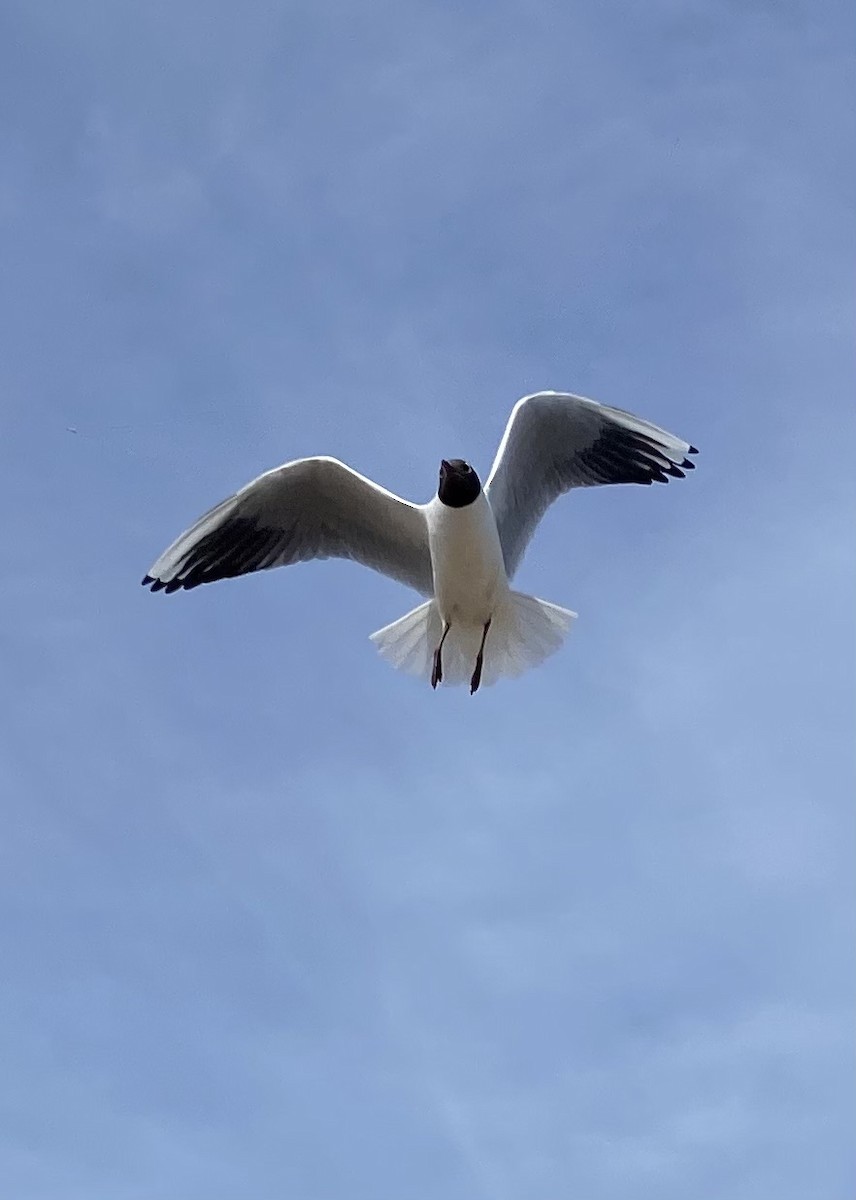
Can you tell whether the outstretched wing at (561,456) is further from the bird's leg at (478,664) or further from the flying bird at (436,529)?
the bird's leg at (478,664)

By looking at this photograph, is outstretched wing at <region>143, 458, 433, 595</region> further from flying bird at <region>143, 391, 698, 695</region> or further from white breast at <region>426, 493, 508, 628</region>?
white breast at <region>426, 493, 508, 628</region>

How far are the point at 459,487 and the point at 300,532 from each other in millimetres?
1214

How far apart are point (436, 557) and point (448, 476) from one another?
41 cm

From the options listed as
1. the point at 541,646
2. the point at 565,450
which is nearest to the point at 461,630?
the point at 541,646

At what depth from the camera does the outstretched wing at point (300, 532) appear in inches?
349

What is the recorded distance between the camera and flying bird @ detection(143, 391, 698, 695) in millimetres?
8766

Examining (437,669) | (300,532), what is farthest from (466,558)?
(300,532)

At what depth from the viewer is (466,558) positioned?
331 inches

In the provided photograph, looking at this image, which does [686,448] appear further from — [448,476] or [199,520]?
[199,520]

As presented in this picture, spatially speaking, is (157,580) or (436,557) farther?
(157,580)

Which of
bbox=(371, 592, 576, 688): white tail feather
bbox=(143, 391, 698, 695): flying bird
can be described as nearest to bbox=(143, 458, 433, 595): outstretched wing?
bbox=(143, 391, 698, 695): flying bird

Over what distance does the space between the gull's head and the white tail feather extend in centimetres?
67

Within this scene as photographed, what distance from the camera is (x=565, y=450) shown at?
899 centimetres

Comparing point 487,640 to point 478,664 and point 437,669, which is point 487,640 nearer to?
point 478,664
